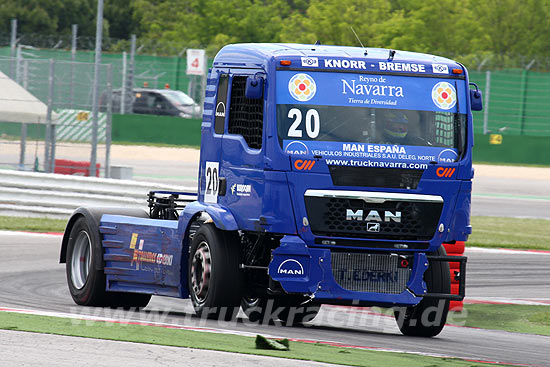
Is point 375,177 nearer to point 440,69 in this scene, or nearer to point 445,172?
point 445,172

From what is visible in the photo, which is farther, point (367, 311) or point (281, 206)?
point (367, 311)

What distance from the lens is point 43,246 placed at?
17.4m

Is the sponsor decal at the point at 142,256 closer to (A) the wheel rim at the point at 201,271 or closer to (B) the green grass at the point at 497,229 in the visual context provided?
(A) the wheel rim at the point at 201,271

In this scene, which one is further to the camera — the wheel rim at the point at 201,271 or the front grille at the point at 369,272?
the wheel rim at the point at 201,271

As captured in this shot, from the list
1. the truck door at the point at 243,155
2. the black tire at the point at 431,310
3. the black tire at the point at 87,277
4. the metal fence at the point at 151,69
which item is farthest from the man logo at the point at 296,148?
the metal fence at the point at 151,69

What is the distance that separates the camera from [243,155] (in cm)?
1026

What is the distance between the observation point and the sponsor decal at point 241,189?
10.2 metres

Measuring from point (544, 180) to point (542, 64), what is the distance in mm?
9133

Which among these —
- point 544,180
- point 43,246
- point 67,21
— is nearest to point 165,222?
point 43,246

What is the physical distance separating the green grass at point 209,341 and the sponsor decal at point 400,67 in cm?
274

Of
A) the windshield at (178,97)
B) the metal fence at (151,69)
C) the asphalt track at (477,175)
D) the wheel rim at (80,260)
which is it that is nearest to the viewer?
the wheel rim at (80,260)

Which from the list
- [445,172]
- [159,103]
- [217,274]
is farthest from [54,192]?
[159,103]

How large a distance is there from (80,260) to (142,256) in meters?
1.15

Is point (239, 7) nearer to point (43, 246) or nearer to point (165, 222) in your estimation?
point (43, 246)
